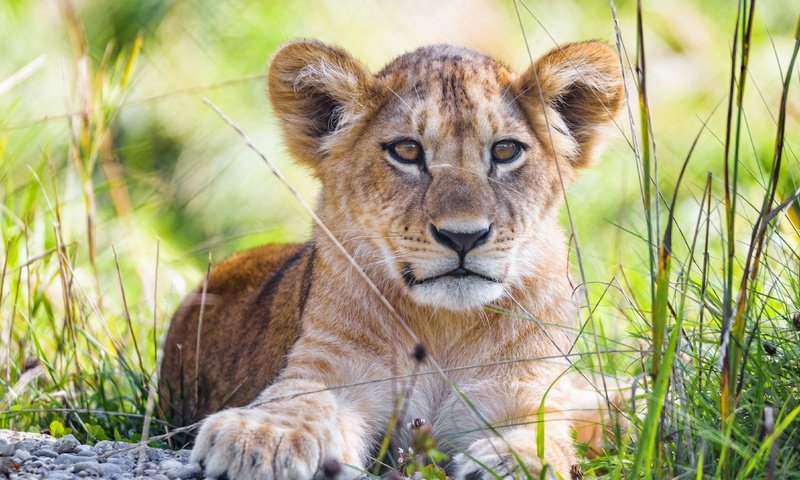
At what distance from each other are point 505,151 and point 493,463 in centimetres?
101

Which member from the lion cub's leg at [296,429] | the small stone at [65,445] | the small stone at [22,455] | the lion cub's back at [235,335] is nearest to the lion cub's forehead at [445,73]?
the lion cub's back at [235,335]

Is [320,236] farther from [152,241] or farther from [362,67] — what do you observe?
[152,241]

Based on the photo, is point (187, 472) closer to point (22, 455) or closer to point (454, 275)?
point (22, 455)

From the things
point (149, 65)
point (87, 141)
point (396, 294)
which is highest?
point (149, 65)

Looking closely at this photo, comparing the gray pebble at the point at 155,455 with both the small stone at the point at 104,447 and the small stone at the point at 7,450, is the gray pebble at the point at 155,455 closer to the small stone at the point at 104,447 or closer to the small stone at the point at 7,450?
the small stone at the point at 104,447

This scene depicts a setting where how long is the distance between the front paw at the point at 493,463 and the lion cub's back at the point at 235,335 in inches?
33.9

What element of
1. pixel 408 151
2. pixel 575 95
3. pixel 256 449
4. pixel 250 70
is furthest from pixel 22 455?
pixel 250 70

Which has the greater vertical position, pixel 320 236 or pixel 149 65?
pixel 149 65

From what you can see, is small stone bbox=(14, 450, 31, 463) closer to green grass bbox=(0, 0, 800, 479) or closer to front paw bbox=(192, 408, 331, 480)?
front paw bbox=(192, 408, 331, 480)

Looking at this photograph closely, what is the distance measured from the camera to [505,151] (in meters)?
3.22

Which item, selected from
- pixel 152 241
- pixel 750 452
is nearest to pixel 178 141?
pixel 152 241

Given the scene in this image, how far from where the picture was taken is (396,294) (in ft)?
10.5

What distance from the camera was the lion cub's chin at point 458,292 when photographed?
9.53ft

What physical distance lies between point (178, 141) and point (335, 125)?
4.38m
